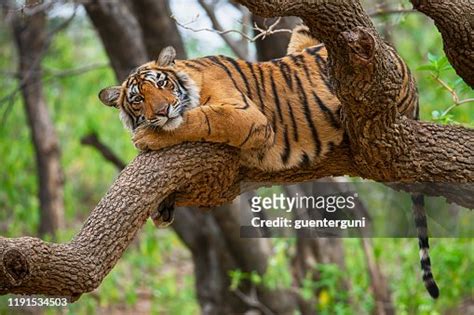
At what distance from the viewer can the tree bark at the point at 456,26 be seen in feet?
13.9

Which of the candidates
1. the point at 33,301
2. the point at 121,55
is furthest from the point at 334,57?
the point at 121,55

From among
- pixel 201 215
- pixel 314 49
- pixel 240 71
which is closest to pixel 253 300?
pixel 201 215

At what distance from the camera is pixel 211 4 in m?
9.14

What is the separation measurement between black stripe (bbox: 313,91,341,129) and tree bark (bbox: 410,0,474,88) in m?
0.64

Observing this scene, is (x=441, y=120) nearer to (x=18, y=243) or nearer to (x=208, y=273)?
(x=18, y=243)

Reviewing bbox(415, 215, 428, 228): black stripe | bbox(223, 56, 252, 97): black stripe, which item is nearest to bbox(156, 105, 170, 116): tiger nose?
bbox(223, 56, 252, 97): black stripe

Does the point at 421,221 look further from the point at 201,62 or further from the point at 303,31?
the point at 201,62

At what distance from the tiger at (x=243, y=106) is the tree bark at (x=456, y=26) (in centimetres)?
26

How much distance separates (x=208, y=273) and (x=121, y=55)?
2.65 m

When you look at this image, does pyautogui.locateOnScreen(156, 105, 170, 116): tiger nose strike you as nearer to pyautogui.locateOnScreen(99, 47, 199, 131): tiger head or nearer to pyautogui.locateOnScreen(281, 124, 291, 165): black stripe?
pyautogui.locateOnScreen(99, 47, 199, 131): tiger head

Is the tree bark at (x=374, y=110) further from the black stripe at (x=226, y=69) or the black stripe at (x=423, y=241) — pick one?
the black stripe at (x=423, y=241)

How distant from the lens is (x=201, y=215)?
31.8ft

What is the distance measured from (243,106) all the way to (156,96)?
0.43 metres

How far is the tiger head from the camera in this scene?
4486 millimetres
